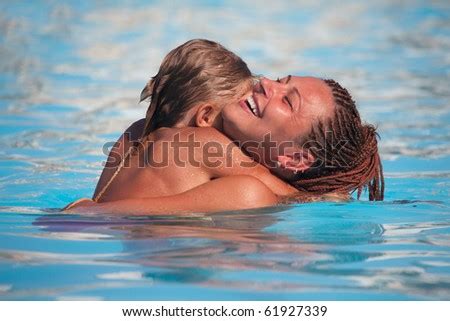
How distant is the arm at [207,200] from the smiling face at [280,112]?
387 millimetres

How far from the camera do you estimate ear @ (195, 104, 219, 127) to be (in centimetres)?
525

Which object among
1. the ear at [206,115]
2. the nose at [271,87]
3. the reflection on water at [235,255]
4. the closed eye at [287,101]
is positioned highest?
the nose at [271,87]

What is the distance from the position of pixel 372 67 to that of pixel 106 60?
3.33m

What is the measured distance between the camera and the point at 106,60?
12.1 metres

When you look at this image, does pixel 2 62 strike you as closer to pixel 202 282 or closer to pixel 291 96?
pixel 291 96

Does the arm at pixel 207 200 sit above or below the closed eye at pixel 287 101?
below

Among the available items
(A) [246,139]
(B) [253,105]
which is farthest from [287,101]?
(A) [246,139]

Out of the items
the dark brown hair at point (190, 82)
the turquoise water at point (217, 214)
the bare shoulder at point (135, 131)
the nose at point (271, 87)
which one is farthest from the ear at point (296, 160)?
the bare shoulder at point (135, 131)

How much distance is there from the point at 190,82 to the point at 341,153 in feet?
3.04

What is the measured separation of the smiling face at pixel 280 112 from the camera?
5109mm

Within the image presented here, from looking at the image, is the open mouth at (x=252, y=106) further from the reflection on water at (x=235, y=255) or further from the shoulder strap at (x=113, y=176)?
the shoulder strap at (x=113, y=176)

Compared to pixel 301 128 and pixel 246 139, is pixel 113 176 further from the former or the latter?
pixel 301 128

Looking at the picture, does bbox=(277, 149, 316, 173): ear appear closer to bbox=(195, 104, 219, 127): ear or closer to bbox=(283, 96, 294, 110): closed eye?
bbox=(283, 96, 294, 110): closed eye

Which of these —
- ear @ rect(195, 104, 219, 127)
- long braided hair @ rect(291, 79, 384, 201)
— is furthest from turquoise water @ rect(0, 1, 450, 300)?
ear @ rect(195, 104, 219, 127)
